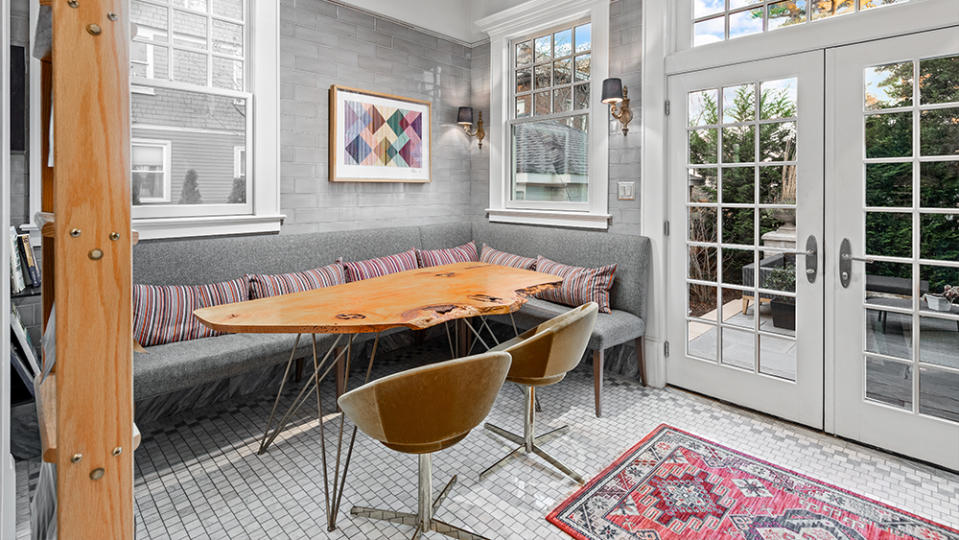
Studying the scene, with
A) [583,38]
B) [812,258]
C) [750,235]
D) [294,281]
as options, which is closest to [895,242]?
[812,258]

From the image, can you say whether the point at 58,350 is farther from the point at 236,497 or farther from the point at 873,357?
the point at 873,357

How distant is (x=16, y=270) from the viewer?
2.13 m

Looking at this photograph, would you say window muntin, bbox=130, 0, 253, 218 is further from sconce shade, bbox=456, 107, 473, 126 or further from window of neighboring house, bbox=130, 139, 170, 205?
sconce shade, bbox=456, 107, 473, 126

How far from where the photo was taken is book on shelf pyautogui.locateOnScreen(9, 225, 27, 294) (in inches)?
83.1

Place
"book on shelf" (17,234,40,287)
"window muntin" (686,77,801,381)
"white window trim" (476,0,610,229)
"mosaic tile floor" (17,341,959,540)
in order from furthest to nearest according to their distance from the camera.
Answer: "white window trim" (476,0,610,229)
"window muntin" (686,77,801,381)
"book on shelf" (17,234,40,287)
"mosaic tile floor" (17,341,959,540)

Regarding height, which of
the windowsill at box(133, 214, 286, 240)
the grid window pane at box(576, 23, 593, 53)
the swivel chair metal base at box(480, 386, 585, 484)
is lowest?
the swivel chair metal base at box(480, 386, 585, 484)

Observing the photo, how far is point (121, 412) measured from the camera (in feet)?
2.75

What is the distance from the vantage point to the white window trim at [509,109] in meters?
3.61

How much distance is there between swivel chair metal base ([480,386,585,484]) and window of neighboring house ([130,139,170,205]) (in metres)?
2.28

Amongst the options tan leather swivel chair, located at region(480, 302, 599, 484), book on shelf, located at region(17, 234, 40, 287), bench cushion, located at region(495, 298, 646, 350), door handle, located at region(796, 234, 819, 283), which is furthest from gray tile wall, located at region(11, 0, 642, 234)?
tan leather swivel chair, located at region(480, 302, 599, 484)

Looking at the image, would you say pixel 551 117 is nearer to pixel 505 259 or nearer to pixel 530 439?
pixel 505 259

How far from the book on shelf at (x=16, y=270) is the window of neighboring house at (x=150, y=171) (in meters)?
0.71

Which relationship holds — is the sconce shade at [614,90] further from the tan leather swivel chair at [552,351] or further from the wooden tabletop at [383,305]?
the tan leather swivel chair at [552,351]

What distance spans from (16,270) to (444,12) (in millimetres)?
3474
